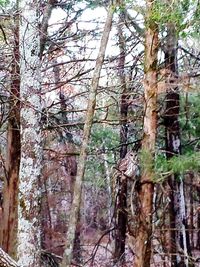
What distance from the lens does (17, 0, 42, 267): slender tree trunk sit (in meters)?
6.21

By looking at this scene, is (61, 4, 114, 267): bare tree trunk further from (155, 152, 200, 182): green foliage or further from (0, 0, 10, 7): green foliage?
(0, 0, 10, 7): green foliage

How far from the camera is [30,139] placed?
6.46 meters

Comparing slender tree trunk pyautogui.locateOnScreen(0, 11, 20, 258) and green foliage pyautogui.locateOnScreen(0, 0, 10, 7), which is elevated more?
green foliage pyautogui.locateOnScreen(0, 0, 10, 7)

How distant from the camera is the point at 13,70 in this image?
23.0 feet

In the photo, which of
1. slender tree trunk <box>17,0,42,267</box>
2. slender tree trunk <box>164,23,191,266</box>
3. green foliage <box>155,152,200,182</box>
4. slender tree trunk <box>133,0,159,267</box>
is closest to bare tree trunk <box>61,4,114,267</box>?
slender tree trunk <box>133,0,159,267</box>

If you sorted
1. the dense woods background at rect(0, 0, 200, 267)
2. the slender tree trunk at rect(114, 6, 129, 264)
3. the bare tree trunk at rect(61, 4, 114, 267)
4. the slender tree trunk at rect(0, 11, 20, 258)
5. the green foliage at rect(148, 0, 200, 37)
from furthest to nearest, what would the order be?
the slender tree trunk at rect(114, 6, 129, 264), the slender tree trunk at rect(0, 11, 20, 258), the bare tree trunk at rect(61, 4, 114, 267), the dense woods background at rect(0, 0, 200, 267), the green foliage at rect(148, 0, 200, 37)

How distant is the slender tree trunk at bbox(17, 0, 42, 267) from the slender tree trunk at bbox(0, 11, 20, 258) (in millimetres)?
379

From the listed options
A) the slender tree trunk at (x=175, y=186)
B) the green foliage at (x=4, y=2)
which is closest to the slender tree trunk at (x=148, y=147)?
the slender tree trunk at (x=175, y=186)

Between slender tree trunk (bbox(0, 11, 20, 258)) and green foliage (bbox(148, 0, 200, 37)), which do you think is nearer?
green foliage (bbox(148, 0, 200, 37))

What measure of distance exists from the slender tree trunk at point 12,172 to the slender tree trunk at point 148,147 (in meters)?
2.31

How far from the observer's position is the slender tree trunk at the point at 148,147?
528 centimetres

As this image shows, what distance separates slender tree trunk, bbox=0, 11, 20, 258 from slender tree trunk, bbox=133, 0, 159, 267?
7.57ft


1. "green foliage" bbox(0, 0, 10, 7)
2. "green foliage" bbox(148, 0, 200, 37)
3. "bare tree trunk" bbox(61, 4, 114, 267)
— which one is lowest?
"bare tree trunk" bbox(61, 4, 114, 267)

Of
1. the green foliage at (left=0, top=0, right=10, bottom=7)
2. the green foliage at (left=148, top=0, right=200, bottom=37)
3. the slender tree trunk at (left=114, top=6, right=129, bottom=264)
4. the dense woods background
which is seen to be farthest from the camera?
the slender tree trunk at (left=114, top=6, right=129, bottom=264)
